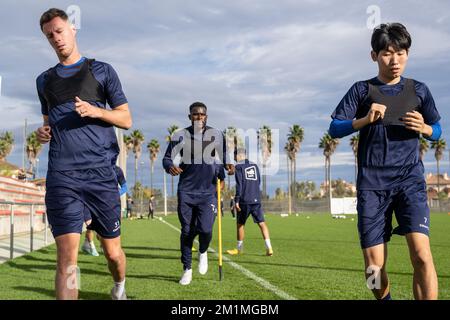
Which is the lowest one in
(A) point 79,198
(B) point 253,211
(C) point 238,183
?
(B) point 253,211

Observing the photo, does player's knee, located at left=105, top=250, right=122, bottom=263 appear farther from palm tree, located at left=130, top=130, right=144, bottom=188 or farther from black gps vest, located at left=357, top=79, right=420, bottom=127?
palm tree, located at left=130, top=130, right=144, bottom=188

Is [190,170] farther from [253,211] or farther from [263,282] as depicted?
[253,211]

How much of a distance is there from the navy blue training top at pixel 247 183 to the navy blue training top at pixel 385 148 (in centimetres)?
796

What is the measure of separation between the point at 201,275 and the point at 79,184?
14.8ft

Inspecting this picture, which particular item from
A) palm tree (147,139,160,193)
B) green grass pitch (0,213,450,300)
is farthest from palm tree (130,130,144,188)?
green grass pitch (0,213,450,300)

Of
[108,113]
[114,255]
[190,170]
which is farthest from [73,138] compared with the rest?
[190,170]

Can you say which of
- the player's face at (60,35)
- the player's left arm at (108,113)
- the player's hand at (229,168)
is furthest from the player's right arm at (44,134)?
the player's hand at (229,168)

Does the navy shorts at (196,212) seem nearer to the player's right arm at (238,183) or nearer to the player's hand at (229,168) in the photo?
the player's hand at (229,168)

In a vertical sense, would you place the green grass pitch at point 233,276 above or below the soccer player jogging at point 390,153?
below

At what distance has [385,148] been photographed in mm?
4543

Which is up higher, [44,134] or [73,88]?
[73,88]

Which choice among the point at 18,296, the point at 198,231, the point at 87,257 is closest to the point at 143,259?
the point at 87,257

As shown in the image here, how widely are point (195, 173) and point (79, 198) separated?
3.80 metres

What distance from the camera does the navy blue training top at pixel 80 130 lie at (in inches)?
176
